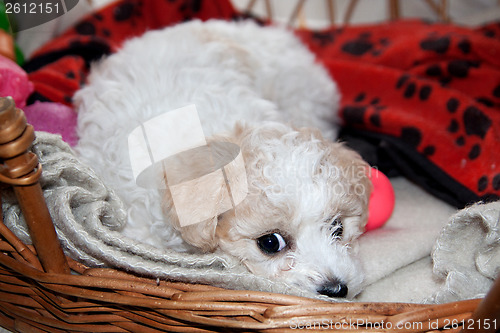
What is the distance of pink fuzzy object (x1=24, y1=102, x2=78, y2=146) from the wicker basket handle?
2.81ft

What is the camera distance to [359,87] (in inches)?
128

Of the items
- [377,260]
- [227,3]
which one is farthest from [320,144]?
[227,3]

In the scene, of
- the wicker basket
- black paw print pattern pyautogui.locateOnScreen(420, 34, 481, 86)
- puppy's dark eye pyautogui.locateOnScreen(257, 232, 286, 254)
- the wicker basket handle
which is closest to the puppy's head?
puppy's dark eye pyautogui.locateOnScreen(257, 232, 286, 254)

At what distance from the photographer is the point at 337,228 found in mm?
1893

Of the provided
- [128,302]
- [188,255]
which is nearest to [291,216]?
[188,255]

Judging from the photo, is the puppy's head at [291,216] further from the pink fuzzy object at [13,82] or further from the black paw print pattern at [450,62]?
the black paw print pattern at [450,62]

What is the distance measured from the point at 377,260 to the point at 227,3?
2507 mm

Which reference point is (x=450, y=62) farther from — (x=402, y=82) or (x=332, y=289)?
(x=332, y=289)

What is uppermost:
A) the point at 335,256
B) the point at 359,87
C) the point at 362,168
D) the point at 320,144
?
the point at 320,144

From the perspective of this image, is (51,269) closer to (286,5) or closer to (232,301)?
(232,301)

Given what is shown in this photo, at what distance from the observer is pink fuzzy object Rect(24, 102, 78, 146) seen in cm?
219

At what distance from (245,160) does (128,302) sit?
0.64 metres

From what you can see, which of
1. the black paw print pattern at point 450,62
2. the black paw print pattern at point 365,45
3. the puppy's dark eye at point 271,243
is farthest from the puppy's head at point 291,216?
the black paw print pattern at point 365,45

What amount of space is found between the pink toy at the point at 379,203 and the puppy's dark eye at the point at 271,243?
0.57 m
